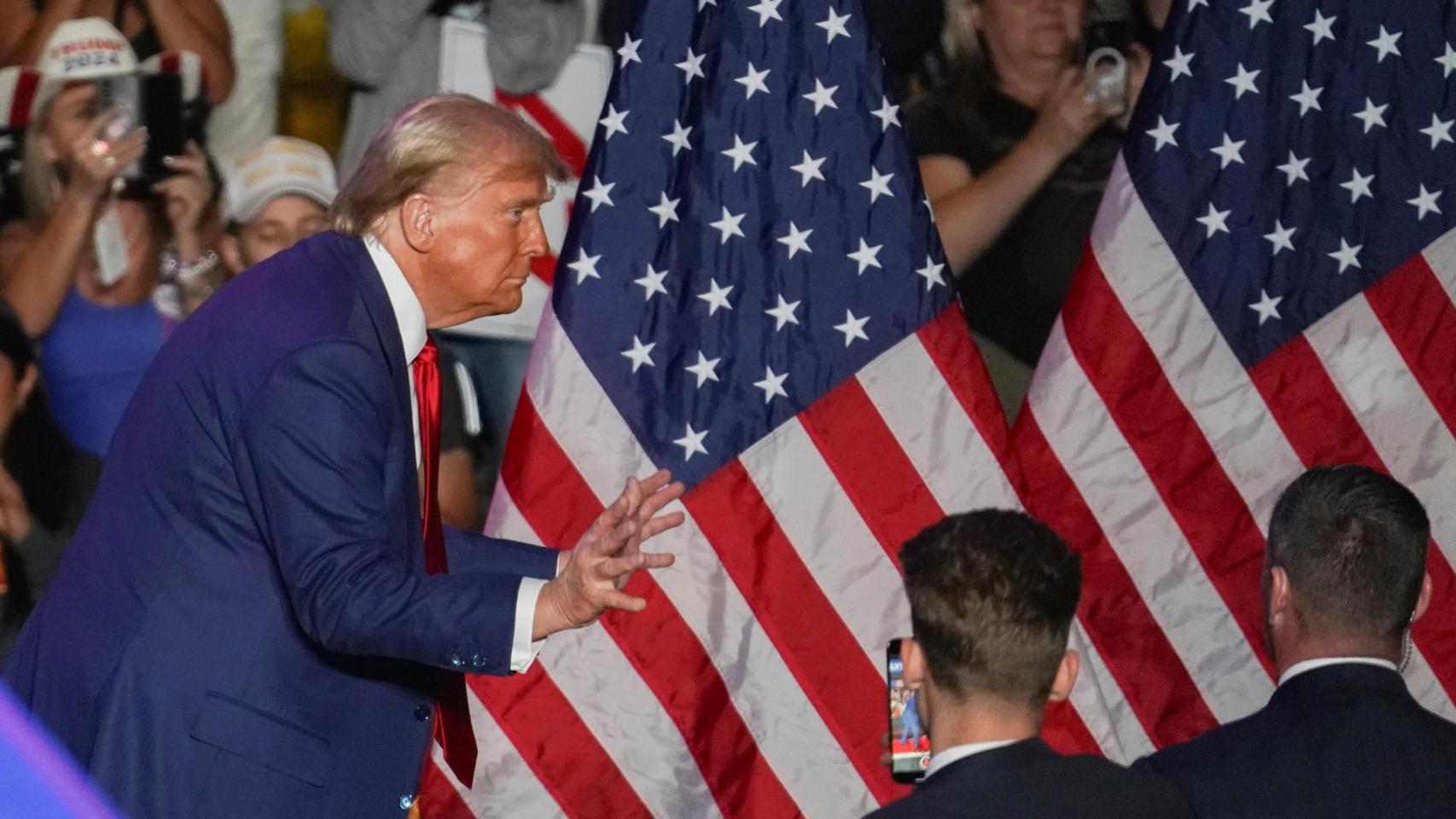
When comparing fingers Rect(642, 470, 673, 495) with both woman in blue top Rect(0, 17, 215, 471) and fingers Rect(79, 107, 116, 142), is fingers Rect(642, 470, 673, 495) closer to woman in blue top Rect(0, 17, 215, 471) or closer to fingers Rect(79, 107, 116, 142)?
woman in blue top Rect(0, 17, 215, 471)

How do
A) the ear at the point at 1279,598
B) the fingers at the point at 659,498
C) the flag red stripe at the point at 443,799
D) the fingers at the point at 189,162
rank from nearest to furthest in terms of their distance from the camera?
1. the fingers at the point at 659,498
2. the ear at the point at 1279,598
3. the flag red stripe at the point at 443,799
4. the fingers at the point at 189,162

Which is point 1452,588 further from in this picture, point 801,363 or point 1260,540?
point 801,363

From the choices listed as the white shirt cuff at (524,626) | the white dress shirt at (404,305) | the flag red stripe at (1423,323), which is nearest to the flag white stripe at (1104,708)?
the flag red stripe at (1423,323)

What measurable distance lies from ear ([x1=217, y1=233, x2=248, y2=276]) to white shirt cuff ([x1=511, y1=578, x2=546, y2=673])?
2125 millimetres

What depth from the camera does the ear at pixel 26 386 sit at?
3.89 meters

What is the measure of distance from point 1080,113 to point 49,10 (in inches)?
92.7

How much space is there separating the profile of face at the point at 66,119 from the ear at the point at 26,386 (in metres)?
0.46

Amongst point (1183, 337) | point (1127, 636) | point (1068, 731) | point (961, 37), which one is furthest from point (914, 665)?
point (961, 37)

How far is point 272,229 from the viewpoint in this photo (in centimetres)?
405

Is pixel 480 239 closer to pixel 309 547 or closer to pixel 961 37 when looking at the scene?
pixel 309 547

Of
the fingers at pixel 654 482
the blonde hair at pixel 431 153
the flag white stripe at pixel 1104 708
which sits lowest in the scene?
the flag white stripe at pixel 1104 708

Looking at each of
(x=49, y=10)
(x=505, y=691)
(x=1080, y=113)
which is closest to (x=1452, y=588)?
(x=1080, y=113)

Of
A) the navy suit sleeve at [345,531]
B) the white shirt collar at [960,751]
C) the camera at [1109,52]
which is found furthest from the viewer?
the camera at [1109,52]

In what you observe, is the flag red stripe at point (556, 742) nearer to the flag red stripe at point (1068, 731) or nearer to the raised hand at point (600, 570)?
the flag red stripe at point (1068, 731)
